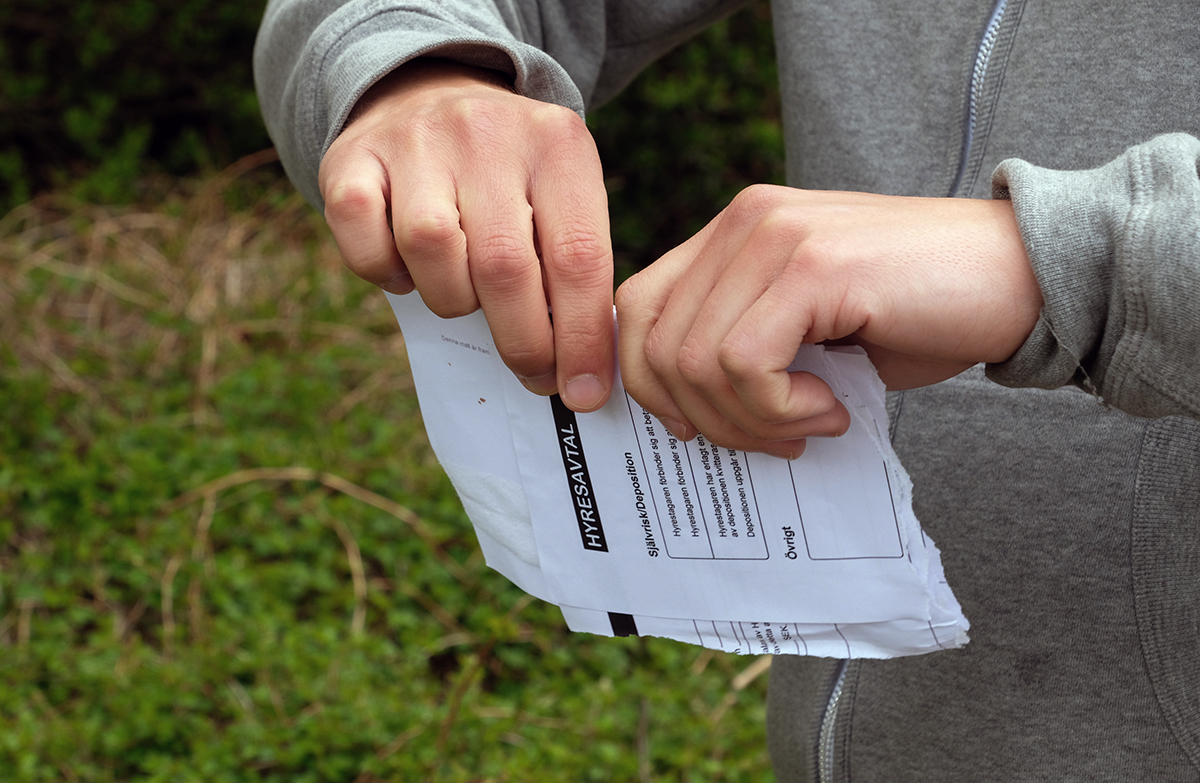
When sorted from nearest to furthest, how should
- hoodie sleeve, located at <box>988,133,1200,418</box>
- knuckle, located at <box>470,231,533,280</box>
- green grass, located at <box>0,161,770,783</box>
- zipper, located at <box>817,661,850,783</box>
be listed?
hoodie sleeve, located at <box>988,133,1200,418</box> < knuckle, located at <box>470,231,533,280</box> < zipper, located at <box>817,661,850,783</box> < green grass, located at <box>0,161,770,783</box>

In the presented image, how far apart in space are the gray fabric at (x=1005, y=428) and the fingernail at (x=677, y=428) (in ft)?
0.67

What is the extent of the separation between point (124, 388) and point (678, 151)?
197 centimetres

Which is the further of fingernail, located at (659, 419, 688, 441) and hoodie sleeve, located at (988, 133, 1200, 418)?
fingernail, located at (659, 419, 688, 441)

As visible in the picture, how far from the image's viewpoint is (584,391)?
66 centimetres

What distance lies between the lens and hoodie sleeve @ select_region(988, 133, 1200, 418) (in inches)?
20.2

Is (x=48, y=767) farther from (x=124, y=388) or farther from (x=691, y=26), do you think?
(x=691, y=26)

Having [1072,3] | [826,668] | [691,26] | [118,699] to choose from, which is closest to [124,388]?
[118,699]

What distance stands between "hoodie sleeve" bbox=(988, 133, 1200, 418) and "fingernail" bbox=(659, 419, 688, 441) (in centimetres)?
21

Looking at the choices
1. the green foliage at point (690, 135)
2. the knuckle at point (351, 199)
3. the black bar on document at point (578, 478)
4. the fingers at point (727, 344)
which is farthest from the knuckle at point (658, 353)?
the green foliage at point (690, 135)

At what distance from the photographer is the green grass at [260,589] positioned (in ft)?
5.62

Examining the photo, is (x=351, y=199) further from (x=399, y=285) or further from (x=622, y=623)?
(x=622, y=623)

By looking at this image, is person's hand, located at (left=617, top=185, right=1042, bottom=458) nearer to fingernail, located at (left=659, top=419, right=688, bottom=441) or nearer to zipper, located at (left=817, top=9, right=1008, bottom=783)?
fingernail, located at (left=659, top=419, right=688, bottom=441)

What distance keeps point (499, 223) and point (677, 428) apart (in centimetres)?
18

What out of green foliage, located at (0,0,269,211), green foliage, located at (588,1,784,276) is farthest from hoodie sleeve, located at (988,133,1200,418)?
green foliage, located at (0,0,269,211)
